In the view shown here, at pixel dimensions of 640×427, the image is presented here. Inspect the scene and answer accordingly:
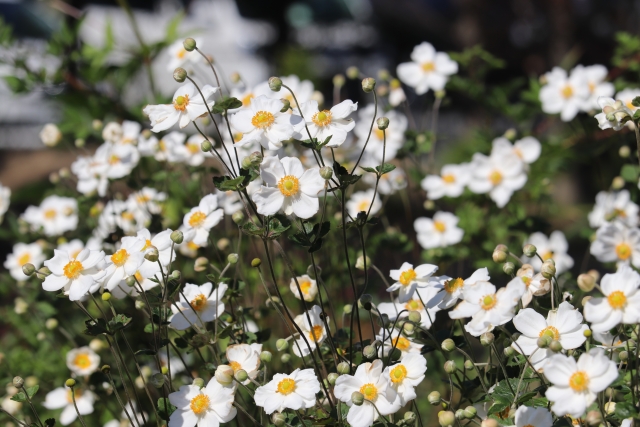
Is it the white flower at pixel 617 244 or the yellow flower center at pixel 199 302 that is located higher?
the white flower at pixel 617 244

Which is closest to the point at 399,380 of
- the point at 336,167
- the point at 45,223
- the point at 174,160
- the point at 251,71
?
the point at 336,167

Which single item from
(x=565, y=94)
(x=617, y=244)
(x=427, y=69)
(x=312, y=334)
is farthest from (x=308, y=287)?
(x=565, y=94)

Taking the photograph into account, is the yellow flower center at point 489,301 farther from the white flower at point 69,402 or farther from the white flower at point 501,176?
the white flower at point 69,402

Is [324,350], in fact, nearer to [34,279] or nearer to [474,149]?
[34,279]

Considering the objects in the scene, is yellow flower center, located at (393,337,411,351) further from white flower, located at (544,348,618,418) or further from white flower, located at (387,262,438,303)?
white flower, located at (544,348,618,418)

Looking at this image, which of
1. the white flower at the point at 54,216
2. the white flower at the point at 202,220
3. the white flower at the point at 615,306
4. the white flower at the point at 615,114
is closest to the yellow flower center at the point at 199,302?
the white flower at the point at 202,220

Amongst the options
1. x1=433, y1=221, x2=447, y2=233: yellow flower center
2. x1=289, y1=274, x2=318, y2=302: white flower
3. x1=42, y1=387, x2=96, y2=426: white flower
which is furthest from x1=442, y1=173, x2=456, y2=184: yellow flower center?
x1=42, y1=387, x2=96, y2=426: white flower
